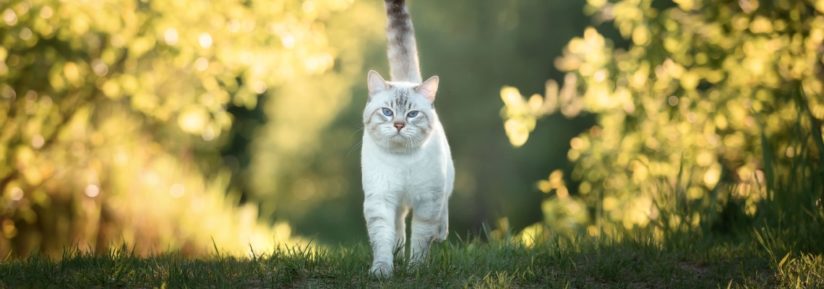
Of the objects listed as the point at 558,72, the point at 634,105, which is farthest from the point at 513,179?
the point at 634,105

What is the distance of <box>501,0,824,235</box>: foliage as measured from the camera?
7.15 m

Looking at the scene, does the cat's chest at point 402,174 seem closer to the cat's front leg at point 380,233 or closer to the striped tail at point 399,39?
the cat's front leg at point 380,233

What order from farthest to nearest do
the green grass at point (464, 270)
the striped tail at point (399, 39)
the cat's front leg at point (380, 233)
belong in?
1. the striped tail at point (399, 39)
2. the cat's front leg at point (380, 233)
3. the green grass at point (464, 270)

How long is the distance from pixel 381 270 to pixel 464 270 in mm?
410

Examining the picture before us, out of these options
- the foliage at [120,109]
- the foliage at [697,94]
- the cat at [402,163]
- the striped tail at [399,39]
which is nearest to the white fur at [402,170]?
the cat at [402,163]

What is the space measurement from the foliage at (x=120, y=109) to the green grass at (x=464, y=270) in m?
3.38

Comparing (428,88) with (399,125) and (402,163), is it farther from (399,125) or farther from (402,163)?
(402,163)

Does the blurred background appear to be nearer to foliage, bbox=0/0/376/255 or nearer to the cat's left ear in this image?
foliage, bbox=0/0/376/255

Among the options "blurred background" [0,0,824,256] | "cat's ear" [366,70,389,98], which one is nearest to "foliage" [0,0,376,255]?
"blurred background" [0,0,824,256]

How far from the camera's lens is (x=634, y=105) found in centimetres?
798

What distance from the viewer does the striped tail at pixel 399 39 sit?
5.38 meters

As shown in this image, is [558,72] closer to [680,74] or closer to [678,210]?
[680,74]

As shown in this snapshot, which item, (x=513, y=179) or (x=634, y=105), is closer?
(x=634, y=105)

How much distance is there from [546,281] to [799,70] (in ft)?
13.0
